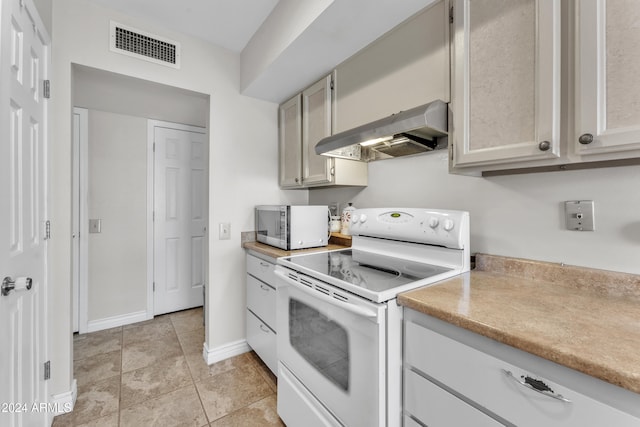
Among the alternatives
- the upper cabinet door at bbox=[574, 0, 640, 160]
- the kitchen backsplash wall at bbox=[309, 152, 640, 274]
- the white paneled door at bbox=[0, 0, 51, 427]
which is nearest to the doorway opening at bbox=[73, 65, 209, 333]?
the white paneled door at bbox=[0, 0, 51, 427]

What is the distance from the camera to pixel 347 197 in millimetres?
2207

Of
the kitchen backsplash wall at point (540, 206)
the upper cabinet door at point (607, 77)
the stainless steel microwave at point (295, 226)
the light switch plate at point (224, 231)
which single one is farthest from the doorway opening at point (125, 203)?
the upper cabinet door at point (607, 77)

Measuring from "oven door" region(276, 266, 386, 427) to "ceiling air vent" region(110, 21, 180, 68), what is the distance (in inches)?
66.4

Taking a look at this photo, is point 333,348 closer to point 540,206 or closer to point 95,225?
point 540,206

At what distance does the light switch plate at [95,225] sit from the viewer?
8.79 ft

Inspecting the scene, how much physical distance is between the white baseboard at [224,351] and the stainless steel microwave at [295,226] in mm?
881

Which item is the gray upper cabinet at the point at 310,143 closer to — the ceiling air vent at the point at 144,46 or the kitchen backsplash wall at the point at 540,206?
the kitchen backsplash wall at the point at 540,206

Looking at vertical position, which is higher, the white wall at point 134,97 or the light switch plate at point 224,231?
the white wall at point 134,97

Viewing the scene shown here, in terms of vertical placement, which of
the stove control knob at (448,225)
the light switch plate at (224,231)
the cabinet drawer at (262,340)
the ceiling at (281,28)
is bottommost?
the cabinet drawer at (262,340)

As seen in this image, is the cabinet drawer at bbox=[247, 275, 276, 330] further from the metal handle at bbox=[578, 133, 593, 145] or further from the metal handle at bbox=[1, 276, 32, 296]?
the metal handle at bbox=[578, 133, 593, 145]

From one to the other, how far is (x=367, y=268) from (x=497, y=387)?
672 millimetres

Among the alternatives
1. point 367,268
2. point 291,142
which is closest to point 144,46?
point 291,142

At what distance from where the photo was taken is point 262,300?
1953mm

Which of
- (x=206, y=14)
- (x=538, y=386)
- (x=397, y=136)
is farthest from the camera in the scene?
(x=206, y=14)
